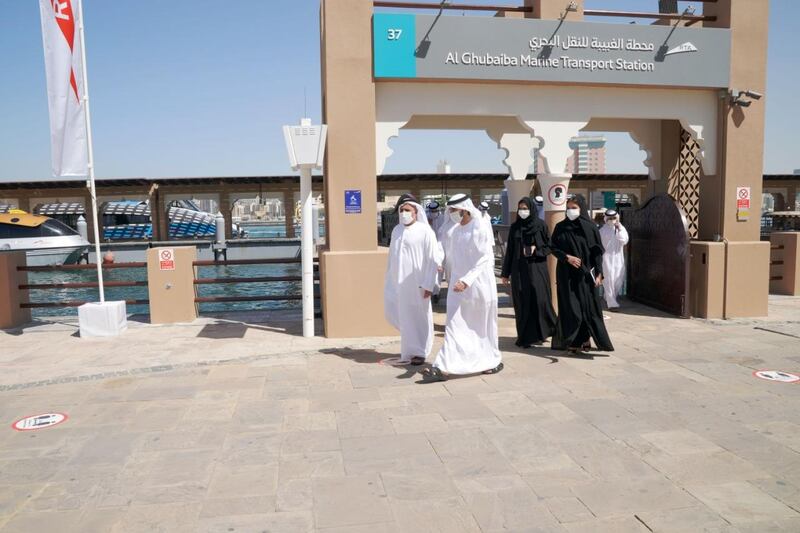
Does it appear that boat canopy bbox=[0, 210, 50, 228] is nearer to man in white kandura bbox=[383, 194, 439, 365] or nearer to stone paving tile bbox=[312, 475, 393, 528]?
man in white kandura bbox=[383, 194, 439, 365]

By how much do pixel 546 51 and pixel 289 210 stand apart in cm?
2667

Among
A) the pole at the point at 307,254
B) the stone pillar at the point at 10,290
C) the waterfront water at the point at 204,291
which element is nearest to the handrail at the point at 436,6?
the pole at the point at 307,254

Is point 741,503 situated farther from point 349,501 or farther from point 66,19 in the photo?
point 66,19

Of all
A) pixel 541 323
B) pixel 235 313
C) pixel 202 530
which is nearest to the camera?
pixel 202 530

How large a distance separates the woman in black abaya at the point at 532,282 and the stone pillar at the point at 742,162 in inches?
129

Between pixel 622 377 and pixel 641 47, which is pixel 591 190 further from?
pixel 622 377

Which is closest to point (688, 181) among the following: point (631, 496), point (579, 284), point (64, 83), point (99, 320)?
point (579, 284)

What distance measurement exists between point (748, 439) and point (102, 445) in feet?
14.7

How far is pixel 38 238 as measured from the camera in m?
25.3

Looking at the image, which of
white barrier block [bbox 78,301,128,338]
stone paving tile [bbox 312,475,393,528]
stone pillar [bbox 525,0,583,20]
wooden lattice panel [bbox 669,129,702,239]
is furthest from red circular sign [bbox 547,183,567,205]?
white barrier block [bbox 78,301,128,338]

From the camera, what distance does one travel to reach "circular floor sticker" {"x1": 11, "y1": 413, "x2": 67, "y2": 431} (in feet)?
15.5

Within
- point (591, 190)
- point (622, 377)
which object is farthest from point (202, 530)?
point (591, 190)

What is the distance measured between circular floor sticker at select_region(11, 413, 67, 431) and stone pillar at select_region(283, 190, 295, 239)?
2867 centimetres

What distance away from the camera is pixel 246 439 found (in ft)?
14.4
